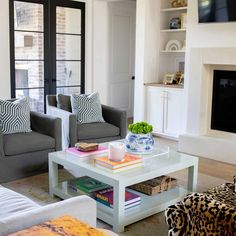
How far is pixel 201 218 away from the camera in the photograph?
1.74m

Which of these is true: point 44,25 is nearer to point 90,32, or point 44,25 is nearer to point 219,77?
point 90,32

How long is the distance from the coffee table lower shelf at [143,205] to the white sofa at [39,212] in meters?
0.86

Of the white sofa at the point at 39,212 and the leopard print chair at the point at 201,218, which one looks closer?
the white sofa at the point at 39,212

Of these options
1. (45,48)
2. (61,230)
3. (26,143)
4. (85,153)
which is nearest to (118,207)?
(85,153)

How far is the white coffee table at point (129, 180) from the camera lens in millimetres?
2783

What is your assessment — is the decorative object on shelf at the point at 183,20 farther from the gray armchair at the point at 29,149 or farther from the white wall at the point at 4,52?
the gray armchair at the point at 29,149

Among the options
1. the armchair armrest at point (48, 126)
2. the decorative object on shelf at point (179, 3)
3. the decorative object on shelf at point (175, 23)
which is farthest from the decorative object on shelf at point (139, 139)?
the decorative object on shelf at point (179, 3)

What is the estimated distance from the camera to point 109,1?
22.6 feet

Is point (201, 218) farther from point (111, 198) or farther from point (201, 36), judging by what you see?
point (201, 36)

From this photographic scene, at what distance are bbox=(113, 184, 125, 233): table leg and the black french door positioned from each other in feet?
11.8

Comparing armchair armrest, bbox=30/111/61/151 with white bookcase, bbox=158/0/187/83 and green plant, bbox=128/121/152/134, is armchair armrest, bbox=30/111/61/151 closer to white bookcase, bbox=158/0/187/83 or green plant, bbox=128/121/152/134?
green plant, bbox=128/121/152/134

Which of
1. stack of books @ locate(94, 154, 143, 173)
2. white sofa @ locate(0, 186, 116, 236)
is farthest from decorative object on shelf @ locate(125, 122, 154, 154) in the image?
white sofa @ locate(0, 186, 116, 236)

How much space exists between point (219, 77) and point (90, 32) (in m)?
2.64

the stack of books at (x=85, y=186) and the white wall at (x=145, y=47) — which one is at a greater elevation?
the white wall at (x=145, y=47)
